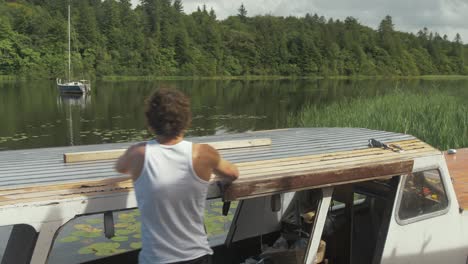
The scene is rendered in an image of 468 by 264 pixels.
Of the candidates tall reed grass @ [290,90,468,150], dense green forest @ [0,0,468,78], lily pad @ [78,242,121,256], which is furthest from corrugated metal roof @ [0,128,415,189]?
dense green forest @ [0,0,468,78]

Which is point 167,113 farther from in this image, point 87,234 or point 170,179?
point 87,234

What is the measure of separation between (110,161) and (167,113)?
1.39 metres

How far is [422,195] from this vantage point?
15.5ft

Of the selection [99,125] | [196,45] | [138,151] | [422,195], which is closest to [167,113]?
[138,151]

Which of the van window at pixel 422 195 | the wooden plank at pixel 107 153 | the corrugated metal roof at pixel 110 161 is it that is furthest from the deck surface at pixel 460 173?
the wooden plank at pixel 107 153

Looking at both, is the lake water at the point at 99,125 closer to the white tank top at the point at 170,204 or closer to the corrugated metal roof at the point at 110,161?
the corrugated metal roof at the point at 110,161

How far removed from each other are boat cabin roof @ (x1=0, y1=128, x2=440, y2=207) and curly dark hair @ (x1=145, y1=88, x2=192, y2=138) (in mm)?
630

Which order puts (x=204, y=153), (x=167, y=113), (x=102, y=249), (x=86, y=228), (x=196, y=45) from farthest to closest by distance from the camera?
(x=196, y=45)
(x=86, y=228)
(x=102, y=249)
(x=204, y=153)
(x=167, y=113)

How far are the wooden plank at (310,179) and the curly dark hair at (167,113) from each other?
2.23 feet

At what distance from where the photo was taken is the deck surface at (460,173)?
18.6ft

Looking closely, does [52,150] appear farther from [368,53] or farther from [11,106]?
[368,53]

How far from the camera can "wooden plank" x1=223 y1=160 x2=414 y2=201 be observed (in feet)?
11.0

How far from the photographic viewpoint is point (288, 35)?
14625 cm

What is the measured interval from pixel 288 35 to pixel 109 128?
124060mm
